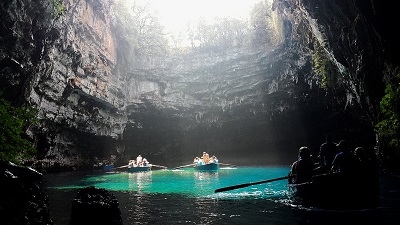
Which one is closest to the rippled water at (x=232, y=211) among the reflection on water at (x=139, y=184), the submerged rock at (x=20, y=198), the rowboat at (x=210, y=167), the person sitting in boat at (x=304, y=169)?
the person sitting in boat at (x=304, y=169)

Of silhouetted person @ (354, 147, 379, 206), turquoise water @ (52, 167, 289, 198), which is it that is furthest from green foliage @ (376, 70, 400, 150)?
turquoise water @ (52, 167, 289, 198)

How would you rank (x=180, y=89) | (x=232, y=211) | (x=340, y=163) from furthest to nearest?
(x=180, y=89) < (x=232, y=211) < (x=340, y=163)

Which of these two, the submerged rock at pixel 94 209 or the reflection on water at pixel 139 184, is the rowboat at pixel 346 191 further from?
the reflection on water at pixel 139 184

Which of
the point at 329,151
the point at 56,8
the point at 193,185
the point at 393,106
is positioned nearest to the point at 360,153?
the point at 329,151

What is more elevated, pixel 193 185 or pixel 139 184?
pixel 139 184

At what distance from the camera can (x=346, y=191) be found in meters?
7.77

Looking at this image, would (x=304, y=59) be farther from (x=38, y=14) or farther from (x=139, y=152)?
(x=139, y=152)

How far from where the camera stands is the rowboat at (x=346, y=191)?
25.5 feet

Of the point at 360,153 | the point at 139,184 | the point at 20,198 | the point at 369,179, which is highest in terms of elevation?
the point at 360,153

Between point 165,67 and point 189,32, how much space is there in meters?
9.30

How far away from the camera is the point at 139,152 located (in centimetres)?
4050

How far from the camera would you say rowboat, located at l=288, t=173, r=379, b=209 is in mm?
7758

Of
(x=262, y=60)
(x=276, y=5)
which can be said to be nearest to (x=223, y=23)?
(x=262, y=60)

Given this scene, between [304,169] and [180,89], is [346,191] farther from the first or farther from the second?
[180,89]
